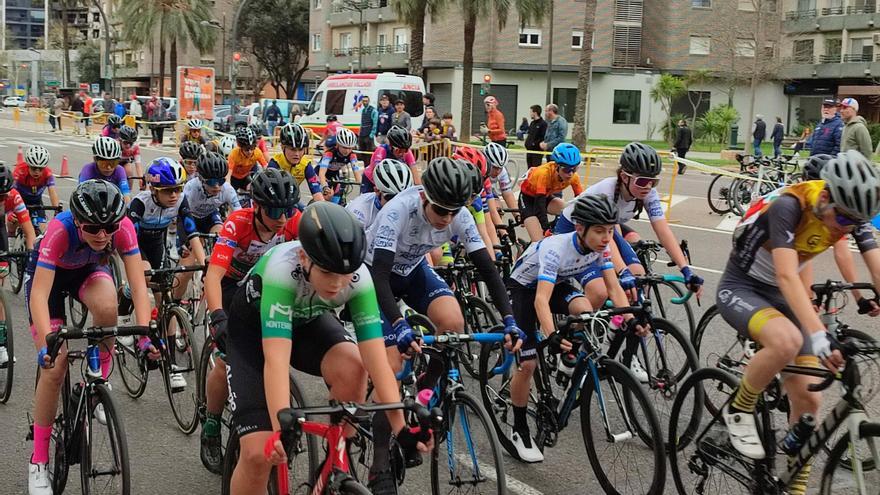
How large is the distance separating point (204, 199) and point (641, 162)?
3895mm

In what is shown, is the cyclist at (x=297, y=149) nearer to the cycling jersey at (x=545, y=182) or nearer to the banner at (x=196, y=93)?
the cycling jersey at (x=545, y=182)

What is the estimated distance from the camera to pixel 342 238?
3523mm

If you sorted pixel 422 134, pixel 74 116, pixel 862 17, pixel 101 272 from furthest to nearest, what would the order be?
pixel 862 17
pixel 74 116
pixel 422 134
pixel 101 272

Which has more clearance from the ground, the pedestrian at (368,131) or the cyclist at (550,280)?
the pedestrian at (368,131)

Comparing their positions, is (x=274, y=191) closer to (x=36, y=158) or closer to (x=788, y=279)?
(x=788, y=279)

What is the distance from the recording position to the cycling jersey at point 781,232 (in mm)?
4543

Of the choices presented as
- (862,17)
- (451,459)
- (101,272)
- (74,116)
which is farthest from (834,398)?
(862,17)

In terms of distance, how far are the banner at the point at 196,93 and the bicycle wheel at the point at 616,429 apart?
1461 inches

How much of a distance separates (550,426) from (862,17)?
55.2 metres

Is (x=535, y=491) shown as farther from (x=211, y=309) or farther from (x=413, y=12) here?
(x=413, y=12)

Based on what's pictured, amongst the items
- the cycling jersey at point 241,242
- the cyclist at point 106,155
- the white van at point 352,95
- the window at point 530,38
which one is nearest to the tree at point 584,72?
the white van at point 352,95

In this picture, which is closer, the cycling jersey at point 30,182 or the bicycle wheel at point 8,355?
the bicycle wheel at point 8,355

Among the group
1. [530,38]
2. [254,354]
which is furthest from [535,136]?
[530,38]

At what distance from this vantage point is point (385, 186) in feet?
23.1
